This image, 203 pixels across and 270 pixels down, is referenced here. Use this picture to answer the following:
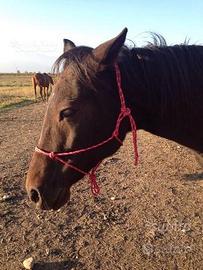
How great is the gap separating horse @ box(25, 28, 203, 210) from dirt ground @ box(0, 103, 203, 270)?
1.40m

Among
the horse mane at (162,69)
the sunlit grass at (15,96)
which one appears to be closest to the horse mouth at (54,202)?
the horse mane at (162,69)

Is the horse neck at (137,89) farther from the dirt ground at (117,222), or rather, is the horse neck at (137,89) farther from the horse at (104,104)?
the dirt ground at (117,222)

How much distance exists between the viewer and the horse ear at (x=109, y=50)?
104 inches

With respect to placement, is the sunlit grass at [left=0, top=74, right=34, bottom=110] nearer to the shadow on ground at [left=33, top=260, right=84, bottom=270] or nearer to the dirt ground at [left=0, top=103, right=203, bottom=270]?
the dirt ground at [left=0, top=103, right=203, bottom=270]

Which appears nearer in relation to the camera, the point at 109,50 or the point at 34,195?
the point at 109,50

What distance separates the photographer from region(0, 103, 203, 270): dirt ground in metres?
4.07

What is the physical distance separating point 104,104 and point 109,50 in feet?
1.36

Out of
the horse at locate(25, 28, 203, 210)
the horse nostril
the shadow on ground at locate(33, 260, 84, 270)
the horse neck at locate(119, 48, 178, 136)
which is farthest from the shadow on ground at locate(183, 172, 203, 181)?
the horse nostril

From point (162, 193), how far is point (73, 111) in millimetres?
3211

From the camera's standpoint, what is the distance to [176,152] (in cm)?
749

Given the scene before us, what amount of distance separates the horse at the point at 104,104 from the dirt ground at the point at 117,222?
1.40m

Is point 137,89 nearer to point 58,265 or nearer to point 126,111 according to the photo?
point 126,111

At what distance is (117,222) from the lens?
482 cm

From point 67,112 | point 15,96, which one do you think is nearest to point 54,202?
point 67,112
